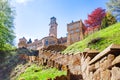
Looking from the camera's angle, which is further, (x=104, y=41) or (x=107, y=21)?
(x=107, y=21)

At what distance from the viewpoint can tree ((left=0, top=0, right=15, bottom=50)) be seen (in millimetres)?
25953

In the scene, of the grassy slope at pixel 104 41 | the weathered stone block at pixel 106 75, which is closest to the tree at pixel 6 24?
the grassy slope at pixel 104 41

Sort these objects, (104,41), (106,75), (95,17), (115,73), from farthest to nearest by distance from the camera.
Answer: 1. (95,17)
2. (104,41)
3. (106,75)
4. (115,73)

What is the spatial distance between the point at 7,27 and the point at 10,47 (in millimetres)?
Answer: 2588

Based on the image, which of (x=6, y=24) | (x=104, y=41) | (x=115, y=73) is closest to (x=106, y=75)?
(x=115, y=73)

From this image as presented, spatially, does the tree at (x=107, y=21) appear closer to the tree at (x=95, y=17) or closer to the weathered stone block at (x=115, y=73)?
the tree at (x=95, y=17)

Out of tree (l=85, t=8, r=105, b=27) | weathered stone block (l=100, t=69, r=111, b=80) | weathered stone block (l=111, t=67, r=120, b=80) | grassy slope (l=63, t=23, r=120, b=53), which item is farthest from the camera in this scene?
tree (l=85, t=8, r=105, b=27)

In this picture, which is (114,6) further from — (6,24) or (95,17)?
(6,24)

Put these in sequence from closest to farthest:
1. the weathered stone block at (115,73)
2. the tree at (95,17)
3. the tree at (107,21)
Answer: the weathered stone block at (115,73) < the tree at (107,21) < the tree at (95,17)

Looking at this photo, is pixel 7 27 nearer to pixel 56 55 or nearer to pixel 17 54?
pixel 17 54

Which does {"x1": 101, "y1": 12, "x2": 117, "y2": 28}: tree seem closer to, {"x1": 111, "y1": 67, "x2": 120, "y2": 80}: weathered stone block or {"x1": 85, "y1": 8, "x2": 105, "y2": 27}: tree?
{"x1": 85, "y1": 8, "x2": 105, "y2": 27}: tree

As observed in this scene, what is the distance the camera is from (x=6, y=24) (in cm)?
2811

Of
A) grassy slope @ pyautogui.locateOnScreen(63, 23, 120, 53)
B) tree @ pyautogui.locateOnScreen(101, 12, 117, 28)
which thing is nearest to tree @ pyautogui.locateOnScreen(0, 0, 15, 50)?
grassy slope @ pyautogui.locateOnScreen(63, 23, 120, 53)

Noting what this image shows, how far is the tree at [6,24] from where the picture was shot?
2595 centimetres
